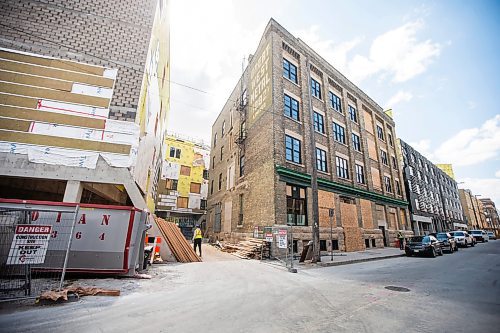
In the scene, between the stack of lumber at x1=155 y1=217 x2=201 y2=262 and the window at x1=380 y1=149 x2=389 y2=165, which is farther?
the window at x1=380 y1=149 x2=389 y2=165

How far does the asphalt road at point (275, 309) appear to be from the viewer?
3.52 meters

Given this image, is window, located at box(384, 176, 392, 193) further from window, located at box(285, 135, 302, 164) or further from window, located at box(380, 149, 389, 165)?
window, located at box(285, 135, 302, 164)

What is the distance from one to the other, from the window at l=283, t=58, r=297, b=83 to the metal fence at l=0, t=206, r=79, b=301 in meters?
16.8

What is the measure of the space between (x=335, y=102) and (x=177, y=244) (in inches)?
772

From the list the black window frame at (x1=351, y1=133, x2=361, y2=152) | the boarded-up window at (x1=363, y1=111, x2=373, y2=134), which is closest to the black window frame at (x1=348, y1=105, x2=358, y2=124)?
the black window frame at (x1=351, y1=133, x2=361, y2=152)

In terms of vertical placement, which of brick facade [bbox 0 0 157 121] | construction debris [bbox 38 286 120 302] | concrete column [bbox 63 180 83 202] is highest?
brick facade [bbox 0 0 157 121]

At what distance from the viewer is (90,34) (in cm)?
927

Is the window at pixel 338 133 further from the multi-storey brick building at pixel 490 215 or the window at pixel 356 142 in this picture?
the multi-storey brick building at pixel 490 215

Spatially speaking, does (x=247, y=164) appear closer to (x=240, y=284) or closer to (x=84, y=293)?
(x=240, y=284)

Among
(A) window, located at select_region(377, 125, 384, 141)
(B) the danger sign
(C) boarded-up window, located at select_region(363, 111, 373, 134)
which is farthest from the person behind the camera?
(A) window, located at select_region(377, 125, 384, 141)

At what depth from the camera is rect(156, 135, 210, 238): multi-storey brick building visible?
33719mm

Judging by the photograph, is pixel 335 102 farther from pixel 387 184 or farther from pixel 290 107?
pixel 387 184

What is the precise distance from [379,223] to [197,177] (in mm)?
27284

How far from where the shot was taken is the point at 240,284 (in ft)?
22.0
